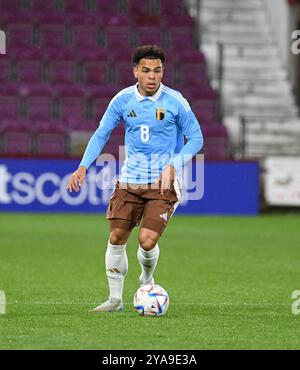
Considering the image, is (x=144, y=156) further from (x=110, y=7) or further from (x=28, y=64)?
(x=110, y=7)

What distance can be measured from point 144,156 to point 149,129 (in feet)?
0.69

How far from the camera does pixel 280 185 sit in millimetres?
21828


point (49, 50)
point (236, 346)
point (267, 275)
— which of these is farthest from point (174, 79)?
point (236, 346)

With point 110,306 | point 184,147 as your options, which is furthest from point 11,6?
point 110,306

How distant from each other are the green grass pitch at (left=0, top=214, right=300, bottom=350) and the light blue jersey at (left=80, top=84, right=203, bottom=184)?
1.12 meters

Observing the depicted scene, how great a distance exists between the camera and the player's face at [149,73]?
8.66m

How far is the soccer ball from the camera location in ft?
27.5

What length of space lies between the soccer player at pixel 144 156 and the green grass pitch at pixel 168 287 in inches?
18.4

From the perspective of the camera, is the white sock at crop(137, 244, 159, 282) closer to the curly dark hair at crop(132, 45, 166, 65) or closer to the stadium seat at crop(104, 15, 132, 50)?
the curly dark hair at crop(132, 45, 166, 65)

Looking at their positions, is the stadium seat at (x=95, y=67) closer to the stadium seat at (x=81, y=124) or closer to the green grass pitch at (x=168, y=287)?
the stadium seat at (x=81, y=124)

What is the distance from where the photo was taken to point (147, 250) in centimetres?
878

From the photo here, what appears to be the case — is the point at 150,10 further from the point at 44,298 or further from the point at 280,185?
the point at 44,298

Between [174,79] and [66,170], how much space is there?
4260 millimetres

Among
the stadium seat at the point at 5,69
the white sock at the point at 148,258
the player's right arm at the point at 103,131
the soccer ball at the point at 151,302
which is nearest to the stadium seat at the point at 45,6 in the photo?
the stadium seat at the point at 5,69
